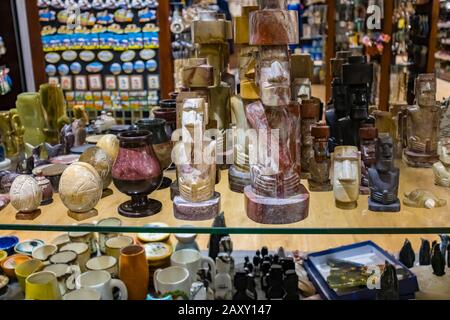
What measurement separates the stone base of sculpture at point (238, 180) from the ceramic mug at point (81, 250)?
2.21 ft

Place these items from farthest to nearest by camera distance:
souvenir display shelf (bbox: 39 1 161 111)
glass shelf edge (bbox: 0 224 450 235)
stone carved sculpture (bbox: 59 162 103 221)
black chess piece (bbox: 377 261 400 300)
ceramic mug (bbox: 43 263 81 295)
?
1. souvenir display shelf (bbox: 39 1 161 111)
2. ceramic mug (bbox: 43 263 81 295)
3. black chess piece (bbox: 377 261 400 300)
4. stone carved sculpture (bbox: 59 162 103 221)
5. glass shelf edge (bbox: 0 224 450 235)

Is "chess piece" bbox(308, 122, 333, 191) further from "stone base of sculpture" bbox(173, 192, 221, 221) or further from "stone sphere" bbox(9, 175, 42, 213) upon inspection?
"stone sphere" bbox(9, 175, 42, 213)

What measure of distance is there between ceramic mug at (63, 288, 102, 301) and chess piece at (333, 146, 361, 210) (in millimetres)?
706

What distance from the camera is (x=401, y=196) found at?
3.59 ft

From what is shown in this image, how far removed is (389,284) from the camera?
1308 millimetres

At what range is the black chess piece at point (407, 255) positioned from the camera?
151cm

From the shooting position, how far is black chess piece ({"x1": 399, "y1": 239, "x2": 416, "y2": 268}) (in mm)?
1506

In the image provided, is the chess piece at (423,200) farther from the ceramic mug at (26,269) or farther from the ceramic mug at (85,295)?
the ceramic mug at (26,269)

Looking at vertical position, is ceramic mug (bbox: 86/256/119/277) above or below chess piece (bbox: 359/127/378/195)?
below

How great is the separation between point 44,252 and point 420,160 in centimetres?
120

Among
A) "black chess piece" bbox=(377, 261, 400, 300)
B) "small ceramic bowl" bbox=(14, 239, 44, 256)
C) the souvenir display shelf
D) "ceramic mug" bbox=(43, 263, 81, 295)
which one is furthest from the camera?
the souvenir display shelf

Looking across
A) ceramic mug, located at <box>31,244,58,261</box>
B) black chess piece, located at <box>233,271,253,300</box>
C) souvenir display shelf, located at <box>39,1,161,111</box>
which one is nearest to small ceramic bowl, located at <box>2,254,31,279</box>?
ceramic mug, located at <box>31,244,58,261</box>

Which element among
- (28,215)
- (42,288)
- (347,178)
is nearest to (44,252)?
(42,288)

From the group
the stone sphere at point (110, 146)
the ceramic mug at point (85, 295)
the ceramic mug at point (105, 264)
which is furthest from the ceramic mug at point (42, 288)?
the stone sphere at point (110, 146)
